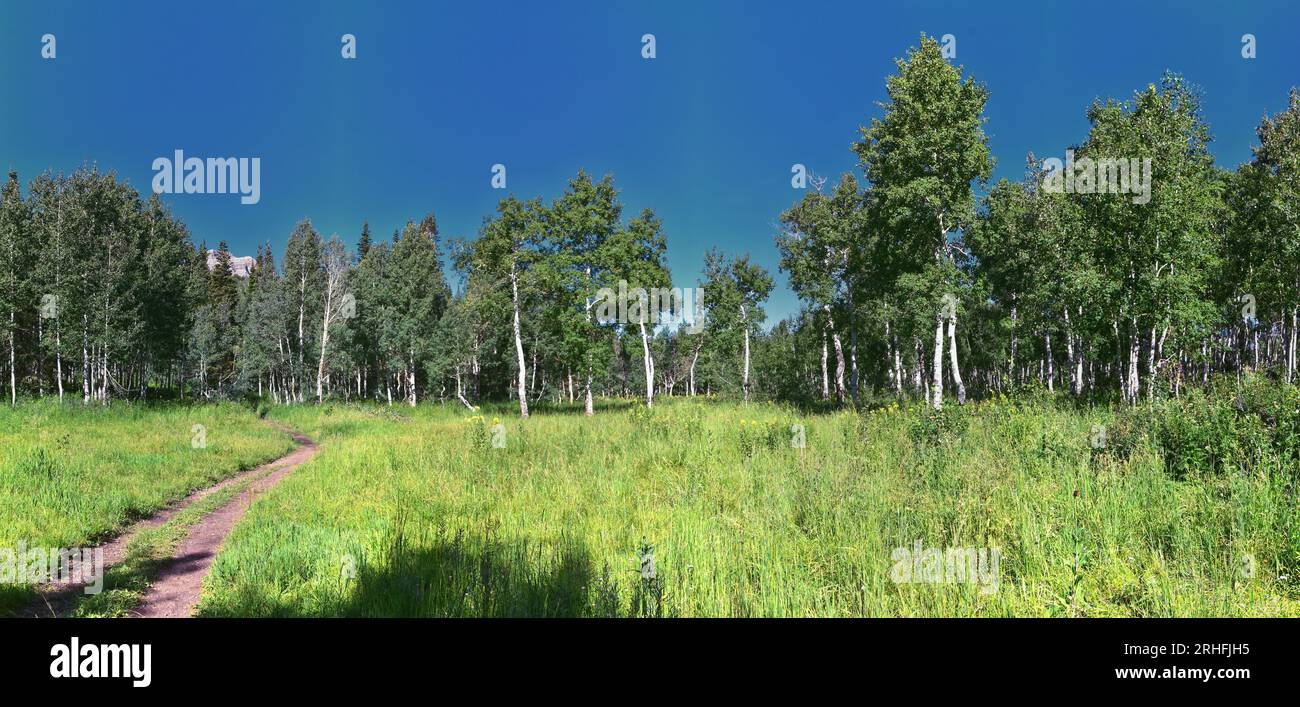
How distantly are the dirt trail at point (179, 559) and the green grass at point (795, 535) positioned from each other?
44 centimetres

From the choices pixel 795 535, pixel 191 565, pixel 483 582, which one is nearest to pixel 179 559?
pixel 191 565

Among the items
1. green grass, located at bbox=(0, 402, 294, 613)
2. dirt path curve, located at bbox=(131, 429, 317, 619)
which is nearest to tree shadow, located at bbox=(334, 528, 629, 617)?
dirt path curve, located at bbox=(131, 429, 317, 619)

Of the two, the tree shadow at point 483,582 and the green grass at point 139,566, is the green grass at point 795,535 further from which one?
the green grass at point 139,566

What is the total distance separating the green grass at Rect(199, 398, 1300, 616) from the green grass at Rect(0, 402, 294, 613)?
7.88 feet

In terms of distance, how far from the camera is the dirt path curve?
5.96 metres

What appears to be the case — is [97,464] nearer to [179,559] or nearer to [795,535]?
[179,559]

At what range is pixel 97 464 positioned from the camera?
1258 centimetres

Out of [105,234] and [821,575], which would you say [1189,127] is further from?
[105,234]

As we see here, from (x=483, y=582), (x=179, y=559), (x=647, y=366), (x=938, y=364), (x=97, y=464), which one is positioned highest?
(x=938, y=364)

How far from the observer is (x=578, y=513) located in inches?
310

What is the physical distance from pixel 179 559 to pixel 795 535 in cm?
922

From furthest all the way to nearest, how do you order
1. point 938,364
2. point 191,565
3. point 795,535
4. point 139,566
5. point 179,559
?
point 938,364 < point 179,559 < point 191,565 < point 139,566 < point 795,535

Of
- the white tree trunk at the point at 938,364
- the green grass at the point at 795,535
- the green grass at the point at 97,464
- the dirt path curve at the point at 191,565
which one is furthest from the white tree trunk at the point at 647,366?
the dirt path curve at the point at 191,565

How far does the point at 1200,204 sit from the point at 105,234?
58480 mm
